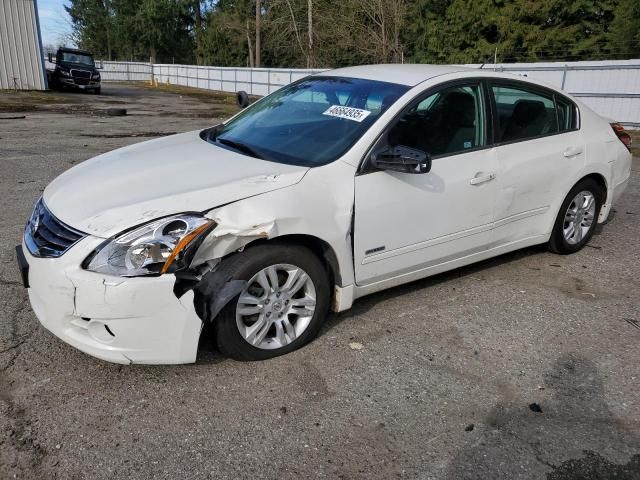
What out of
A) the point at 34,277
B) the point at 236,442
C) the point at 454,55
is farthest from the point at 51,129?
the point at 454,55

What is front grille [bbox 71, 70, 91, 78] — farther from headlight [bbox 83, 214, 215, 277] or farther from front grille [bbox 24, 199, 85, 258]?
headlight [bbox 83, 214, 215, 277]

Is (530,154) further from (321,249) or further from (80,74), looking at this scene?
(80,74)

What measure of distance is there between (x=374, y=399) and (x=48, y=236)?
1.88 metres

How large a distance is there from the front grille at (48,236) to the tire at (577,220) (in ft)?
12.3

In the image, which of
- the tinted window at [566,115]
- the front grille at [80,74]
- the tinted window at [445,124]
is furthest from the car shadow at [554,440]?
the front grille at [80,74]

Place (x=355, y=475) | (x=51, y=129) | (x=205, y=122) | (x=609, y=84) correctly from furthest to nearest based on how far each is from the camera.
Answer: (x=205, y=122), (x=609, y=84), (x=51, y=129), (x=355, y=475)

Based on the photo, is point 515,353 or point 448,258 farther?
point 448,258

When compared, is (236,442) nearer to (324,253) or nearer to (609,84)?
(324,253)

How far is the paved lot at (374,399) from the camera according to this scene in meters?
2.42

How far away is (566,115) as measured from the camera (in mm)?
4672

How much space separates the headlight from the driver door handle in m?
1.93

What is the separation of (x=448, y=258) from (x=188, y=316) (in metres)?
1.92

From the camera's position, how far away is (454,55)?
33.7 metres

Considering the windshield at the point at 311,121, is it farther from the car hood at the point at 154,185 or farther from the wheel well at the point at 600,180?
the wheel well at the point at 600,180
